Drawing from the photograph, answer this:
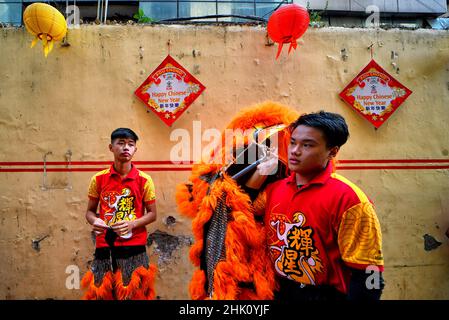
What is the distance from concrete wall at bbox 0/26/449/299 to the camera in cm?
349

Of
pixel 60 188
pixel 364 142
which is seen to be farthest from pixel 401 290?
pixel 60 188

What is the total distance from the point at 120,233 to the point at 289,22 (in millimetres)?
2529

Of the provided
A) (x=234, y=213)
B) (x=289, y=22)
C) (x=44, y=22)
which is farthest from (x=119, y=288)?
(x=289, y=22)

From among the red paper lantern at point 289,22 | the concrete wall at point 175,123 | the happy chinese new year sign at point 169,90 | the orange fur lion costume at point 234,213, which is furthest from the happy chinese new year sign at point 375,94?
the orange fur lion costume at point 234,213

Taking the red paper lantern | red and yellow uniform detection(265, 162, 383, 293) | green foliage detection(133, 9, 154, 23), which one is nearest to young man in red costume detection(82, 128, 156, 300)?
red and yellow uniform detection(265, 162, 383, 293)

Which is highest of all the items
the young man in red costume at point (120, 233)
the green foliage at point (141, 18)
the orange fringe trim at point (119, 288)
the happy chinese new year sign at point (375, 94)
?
the green foliage at point (141, 18)

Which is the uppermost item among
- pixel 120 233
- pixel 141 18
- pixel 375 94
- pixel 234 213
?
pixel 141 18

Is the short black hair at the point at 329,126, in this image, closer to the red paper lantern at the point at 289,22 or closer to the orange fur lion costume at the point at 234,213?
the orange fur lion costume at the point at 234,213

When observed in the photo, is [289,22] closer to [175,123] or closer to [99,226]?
[175,123]

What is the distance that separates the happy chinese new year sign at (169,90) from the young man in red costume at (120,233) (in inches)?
39.0

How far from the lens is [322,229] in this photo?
4.84 ft

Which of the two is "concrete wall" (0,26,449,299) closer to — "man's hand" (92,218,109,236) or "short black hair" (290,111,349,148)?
"man's hand" (92,218,109,236)

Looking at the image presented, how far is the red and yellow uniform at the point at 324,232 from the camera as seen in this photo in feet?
4.52

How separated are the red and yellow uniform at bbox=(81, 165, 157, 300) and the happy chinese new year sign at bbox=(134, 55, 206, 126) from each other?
115 cm
